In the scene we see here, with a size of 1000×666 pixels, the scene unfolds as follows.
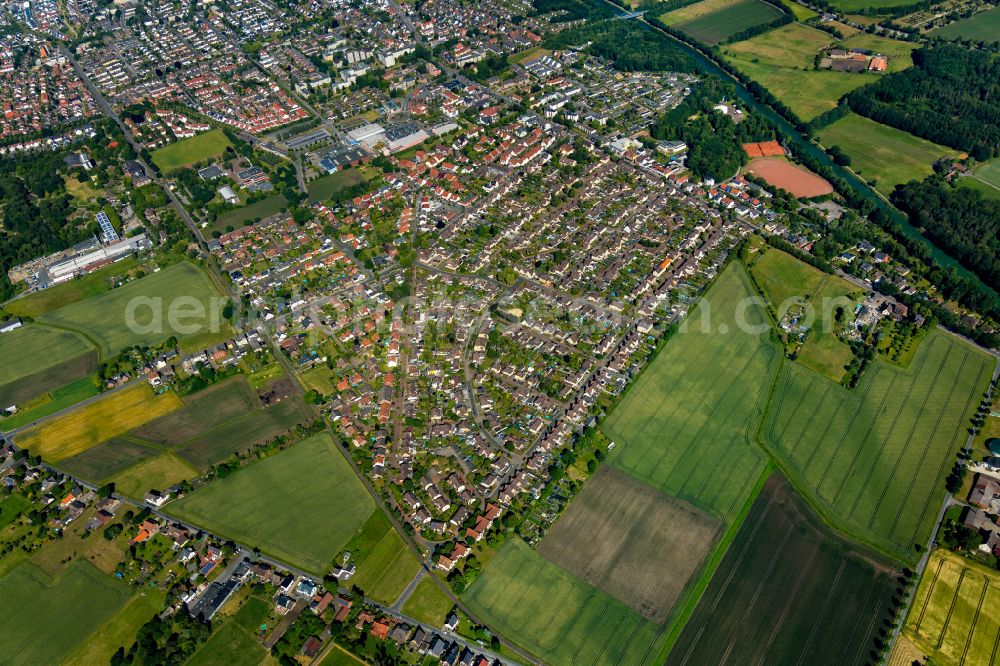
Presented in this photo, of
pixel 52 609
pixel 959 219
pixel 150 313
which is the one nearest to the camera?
pixel 52 609

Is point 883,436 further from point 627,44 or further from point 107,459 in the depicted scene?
point 627,44

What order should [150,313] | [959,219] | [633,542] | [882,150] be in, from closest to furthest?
[633,542], [150,313], [959,219], [882,150]

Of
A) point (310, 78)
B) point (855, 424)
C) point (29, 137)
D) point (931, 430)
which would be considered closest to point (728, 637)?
point (855, 424)

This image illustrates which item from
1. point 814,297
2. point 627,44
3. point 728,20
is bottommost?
point 814,297

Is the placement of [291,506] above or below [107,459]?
below

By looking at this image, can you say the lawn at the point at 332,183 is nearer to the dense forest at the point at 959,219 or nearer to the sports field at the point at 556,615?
the sports field at the point at 556,615

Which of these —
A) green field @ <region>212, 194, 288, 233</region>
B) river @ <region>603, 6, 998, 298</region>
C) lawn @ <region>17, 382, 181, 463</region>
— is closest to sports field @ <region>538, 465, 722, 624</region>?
lawn @ <region>17, 382, 181, 463</region>

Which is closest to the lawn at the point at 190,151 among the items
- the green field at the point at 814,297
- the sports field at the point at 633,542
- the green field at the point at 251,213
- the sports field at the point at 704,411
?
the green field at the point at 251,213

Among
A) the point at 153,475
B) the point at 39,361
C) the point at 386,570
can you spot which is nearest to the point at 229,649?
the point at 386,570
